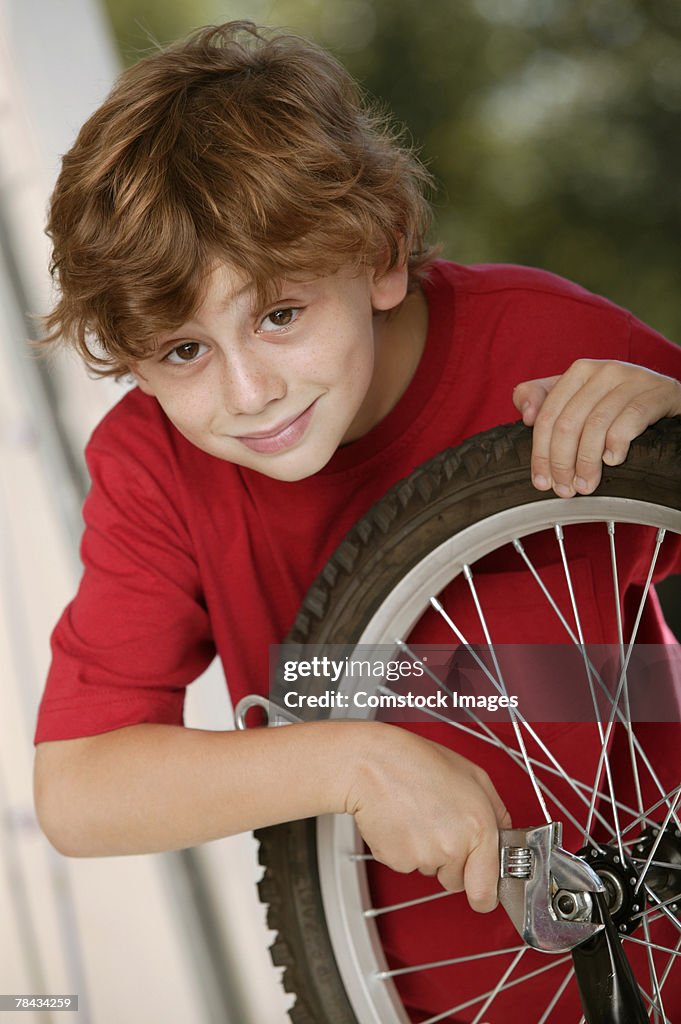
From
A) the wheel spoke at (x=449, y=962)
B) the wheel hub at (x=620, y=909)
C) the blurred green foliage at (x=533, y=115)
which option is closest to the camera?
the wheel hub at (x=620, y=909)

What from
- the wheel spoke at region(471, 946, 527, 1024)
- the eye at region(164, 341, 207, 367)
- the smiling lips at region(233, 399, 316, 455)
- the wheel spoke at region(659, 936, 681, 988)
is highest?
the eye at region(164, 341, 207, 367)

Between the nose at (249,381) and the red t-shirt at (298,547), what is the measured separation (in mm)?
119

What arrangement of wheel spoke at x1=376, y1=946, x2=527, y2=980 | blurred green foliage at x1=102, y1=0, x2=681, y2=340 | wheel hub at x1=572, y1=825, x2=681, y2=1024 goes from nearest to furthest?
wheel hub at x1=572, y1=825, x2=681, y2=1024
wheel spoke at x1=376, y1=946, x2=527, y2=980
blurred green foliage at x1=102, y1=0, x2=681, y2=340

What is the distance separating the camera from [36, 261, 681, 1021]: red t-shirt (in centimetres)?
64

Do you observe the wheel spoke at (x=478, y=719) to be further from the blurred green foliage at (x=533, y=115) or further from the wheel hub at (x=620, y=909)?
the blurred green foliage at (x=533, y=115)

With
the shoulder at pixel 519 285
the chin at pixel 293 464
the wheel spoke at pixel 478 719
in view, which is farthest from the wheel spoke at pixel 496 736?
the shoulder at pixel 519 285

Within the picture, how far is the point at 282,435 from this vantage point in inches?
23.3

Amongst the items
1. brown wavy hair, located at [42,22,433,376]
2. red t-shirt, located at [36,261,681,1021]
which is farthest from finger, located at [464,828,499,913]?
brown wavy hair, located at [42,22,433,376]

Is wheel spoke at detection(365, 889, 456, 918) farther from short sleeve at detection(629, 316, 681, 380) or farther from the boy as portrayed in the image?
short sleeve at detection(629, 316, 681, 380)

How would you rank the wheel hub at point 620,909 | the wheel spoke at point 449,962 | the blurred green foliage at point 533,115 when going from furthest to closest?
1. the blurred green foliage at point 533,115
2. the wheel spoke at point 449,962
3. the wheel hub at point 620,909

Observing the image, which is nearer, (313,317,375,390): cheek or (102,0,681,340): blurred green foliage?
(313,317,375,390): cheek

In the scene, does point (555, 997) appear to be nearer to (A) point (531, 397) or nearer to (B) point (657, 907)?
(B) point (657, 907)

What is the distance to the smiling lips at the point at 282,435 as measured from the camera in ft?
1.94

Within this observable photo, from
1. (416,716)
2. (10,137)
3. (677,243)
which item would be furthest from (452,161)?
(416,716)
